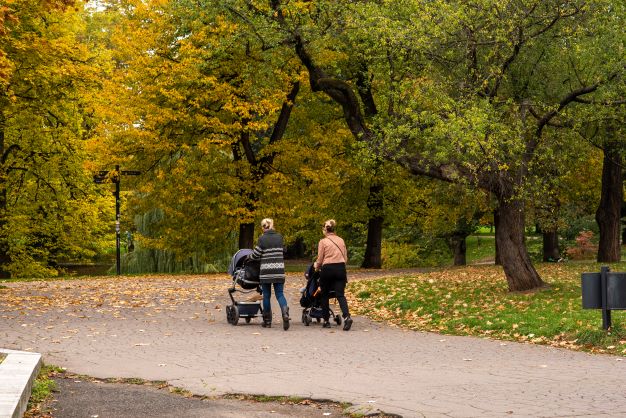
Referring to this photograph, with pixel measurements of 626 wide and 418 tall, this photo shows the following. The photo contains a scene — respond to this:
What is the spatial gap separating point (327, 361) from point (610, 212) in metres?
22.3

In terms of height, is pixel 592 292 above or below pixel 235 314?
above

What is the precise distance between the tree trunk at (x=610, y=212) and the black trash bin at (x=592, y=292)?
1937 centimetres

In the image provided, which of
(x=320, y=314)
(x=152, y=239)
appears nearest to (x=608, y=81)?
(x=320, y=314)

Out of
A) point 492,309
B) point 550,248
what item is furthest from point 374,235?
point 492,309

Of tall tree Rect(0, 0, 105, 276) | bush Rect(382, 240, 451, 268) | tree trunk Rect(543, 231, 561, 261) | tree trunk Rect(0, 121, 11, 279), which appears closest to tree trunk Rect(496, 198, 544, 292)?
tall tree Rect(0, 0, 105, 276)

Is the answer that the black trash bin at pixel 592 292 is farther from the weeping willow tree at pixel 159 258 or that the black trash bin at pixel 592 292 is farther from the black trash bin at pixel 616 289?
the weeping willow tree at pixel 159 258

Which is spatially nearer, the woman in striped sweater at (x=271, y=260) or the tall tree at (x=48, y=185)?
the woman in striped sweater at (x=271, y=260)

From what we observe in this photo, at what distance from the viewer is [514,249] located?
2088 centimetres

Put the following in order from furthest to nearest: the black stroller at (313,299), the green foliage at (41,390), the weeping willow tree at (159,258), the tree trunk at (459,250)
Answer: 1. the tree trunk at (459,250)
2. the weeping willow tree at (159,258)
3. the black stroller at (313,299)
4. the green foliage at (41,390)

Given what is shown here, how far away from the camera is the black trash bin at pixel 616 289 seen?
13.7 m

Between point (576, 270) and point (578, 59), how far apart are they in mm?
7588

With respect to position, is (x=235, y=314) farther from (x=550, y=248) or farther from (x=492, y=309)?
(x=550, y=248)

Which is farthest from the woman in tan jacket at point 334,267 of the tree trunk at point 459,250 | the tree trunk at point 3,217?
the tree trunk at point 459,250

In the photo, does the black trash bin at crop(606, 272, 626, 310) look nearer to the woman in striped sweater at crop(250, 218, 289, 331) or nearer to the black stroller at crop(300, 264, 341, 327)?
the black stroller at crop(300, 264, 341, 327)
